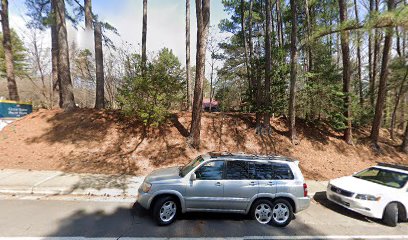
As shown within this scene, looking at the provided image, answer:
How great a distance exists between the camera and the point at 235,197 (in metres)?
5.20

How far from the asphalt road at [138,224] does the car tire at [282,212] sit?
171mm

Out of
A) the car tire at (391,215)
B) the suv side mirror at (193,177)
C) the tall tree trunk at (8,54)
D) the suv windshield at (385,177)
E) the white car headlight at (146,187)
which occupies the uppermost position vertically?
the tall tree trunk at (8,54)

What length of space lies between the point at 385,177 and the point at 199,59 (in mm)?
7951

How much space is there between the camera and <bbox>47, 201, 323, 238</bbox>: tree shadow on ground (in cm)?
453

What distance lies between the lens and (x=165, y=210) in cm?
501

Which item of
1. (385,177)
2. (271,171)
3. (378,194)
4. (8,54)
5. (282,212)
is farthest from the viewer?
(8,54)

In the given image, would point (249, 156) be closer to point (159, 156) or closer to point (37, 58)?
point (159, 156)

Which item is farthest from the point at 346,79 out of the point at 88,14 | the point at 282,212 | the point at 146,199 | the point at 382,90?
the point at 88,14

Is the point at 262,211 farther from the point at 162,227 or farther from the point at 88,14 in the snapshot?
the point at 88,14

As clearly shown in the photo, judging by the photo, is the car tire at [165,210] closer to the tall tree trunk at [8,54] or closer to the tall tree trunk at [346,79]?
the tall tree trunk at [346,79]

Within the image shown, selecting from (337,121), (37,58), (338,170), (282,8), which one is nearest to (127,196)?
(338,170)

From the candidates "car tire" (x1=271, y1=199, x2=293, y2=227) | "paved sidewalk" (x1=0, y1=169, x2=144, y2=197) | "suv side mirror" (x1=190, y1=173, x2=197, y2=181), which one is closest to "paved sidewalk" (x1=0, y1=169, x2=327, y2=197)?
"paved sidewalk" (x1=0, y1=169, x2=144, y2=197)

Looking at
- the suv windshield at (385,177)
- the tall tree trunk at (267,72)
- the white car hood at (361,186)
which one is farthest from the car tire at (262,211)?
the tall tree trunk at (267,72)

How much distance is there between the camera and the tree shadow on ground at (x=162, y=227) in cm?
453
